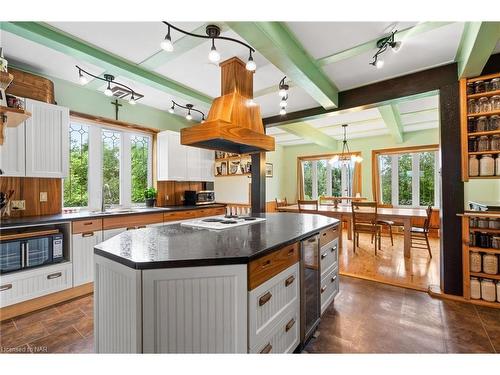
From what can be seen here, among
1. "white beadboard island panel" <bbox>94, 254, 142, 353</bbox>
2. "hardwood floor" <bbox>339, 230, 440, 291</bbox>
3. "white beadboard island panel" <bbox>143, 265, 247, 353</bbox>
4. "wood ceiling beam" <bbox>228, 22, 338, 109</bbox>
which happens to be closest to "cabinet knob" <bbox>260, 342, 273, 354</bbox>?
"white beadboard island panel" <bbox>143, 265, 247, 353</bbox>

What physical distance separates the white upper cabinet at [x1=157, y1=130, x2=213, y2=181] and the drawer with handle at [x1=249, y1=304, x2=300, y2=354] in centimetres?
309

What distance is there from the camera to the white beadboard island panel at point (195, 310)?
108 centimetres

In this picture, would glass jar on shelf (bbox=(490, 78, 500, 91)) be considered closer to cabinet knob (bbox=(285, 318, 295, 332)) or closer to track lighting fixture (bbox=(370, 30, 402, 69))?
track lighting fixture (bbox=(370, 30, 402, 69))

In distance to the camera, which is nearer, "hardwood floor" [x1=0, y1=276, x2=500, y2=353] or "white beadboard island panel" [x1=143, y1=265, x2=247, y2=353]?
"white beadboard island panel" [x1=143, y1=265, x2=247, y2=353]

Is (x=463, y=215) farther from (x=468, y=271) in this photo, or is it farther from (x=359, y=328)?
(x=359, y=328)

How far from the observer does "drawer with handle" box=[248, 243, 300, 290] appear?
1.20 meters

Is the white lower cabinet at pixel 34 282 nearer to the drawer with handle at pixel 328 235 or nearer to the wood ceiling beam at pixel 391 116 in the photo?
the drawer with handle at pixel 328 235

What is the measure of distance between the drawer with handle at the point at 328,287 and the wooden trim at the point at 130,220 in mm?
2442

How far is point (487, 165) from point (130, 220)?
4.01 meters

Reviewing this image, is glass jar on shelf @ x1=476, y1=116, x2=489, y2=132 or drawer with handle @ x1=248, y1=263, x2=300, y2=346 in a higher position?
glass jar on shelf @ x1=476, y1=116, x2=489, y2=132

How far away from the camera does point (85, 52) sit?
2.03 m

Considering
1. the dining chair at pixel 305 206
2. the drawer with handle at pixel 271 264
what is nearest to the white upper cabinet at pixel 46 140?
the drawer with handle at pixel 271 264
